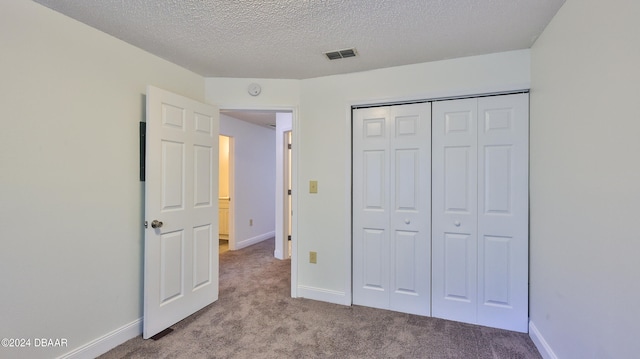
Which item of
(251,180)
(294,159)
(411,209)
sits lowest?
(411,209)

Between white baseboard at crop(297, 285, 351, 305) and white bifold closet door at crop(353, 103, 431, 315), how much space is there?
0.43ft

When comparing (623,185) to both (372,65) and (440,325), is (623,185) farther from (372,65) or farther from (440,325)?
(372,65)

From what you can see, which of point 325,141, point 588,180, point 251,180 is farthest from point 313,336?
point 251,180

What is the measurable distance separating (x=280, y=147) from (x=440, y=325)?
3083mm

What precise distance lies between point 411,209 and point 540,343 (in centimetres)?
Answer: 126

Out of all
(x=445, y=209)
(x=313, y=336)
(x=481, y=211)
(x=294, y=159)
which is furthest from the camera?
(x=294, y=159)

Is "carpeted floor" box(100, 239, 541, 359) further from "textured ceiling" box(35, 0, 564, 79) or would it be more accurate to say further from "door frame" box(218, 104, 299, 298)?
"textured ceiling" box(35, 0, 564, 79)

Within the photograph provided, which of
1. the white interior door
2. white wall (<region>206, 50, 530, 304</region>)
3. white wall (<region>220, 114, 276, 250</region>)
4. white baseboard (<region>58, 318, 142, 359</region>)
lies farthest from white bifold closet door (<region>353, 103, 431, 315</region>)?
white wall (<region>220, 114, 276, 250</region>)

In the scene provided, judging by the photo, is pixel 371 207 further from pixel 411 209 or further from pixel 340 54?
pixel 340 54

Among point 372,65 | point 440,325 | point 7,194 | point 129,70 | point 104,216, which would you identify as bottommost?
point 440,325

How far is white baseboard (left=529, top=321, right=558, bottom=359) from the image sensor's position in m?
1.85

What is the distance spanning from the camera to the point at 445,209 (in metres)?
2.49

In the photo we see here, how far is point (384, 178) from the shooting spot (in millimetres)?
2695

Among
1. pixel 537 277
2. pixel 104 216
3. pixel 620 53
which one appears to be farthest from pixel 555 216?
pixel 104 216
